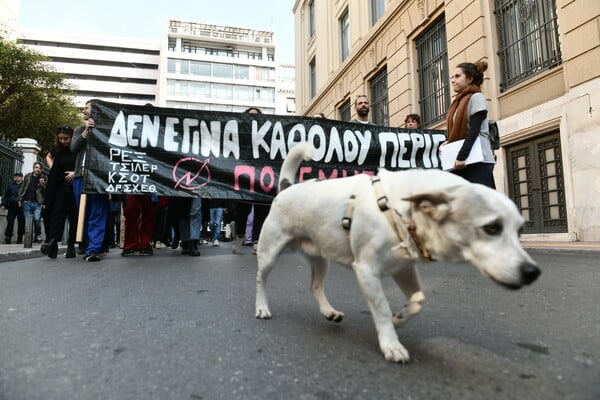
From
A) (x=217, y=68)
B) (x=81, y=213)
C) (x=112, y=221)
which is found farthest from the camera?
(x=217, y=68)

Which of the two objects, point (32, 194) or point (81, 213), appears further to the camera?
point (32, 194)

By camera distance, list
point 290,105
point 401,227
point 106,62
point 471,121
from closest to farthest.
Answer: point 401,227 < point 471,121 < point 106,62 < point 290,105

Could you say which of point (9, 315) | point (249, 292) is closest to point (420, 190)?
point (249, 292)

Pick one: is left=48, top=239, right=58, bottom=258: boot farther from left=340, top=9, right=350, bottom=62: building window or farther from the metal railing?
left=340, top=9, right=350, bottom=62: building window

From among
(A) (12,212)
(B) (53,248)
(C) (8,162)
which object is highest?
(C) (8,162)

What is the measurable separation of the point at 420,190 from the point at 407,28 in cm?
1397

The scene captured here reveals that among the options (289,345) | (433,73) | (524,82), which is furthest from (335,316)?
(433,73)

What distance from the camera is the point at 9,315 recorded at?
255 cm

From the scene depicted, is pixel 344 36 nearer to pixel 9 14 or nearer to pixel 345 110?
pixel 345 110

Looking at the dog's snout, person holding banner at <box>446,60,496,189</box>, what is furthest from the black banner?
the dog's snout

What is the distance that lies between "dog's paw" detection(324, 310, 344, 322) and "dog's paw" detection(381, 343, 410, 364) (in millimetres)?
562

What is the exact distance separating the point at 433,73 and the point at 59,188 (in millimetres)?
11014

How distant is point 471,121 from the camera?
3955mm

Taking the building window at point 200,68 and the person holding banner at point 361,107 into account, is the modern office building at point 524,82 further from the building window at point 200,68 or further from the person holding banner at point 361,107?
the building window at point 200,68
